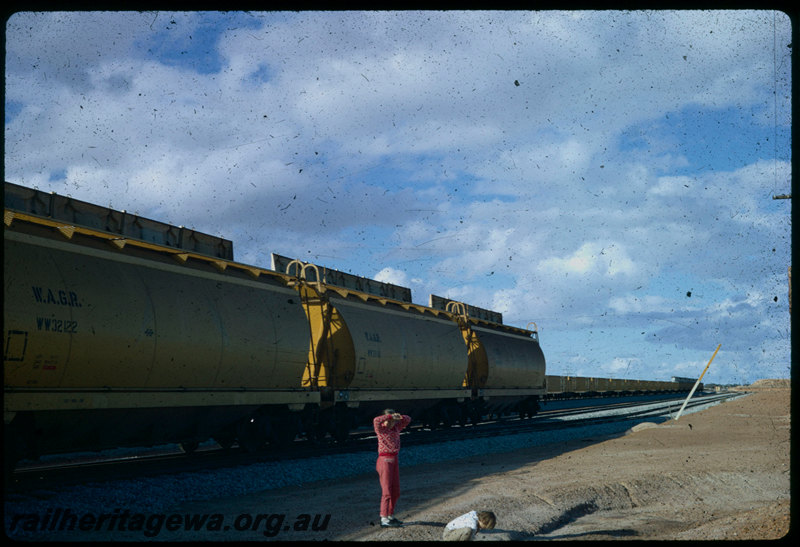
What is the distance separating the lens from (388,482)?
8945mm

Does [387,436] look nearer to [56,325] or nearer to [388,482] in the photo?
[388,482]

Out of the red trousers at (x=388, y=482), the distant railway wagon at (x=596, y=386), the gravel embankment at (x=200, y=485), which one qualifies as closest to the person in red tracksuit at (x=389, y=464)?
the red trousers at (x=388, y=482)

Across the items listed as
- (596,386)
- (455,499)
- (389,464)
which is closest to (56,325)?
(389,464)

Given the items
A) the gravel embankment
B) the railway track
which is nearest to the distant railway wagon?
the railway track

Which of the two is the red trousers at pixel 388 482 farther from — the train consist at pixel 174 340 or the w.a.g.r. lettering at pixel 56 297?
the w.a.g.r. lettering at pixel 56 297

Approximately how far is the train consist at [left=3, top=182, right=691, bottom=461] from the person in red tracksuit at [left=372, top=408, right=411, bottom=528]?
14.7ft

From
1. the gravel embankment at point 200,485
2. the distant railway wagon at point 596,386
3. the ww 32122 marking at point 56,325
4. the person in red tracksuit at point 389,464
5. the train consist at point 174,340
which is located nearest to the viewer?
the person in red tracksuit at point 389,464

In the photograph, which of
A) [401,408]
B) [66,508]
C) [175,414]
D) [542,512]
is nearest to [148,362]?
[175,414]

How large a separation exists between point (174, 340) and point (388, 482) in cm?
503

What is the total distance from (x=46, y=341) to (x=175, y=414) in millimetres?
3545

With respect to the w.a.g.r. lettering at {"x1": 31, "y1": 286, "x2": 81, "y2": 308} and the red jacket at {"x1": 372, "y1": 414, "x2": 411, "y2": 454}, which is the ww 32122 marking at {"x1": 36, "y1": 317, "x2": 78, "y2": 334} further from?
the red jacket at {"x1": 372, "y1": 414, "x2": 411, "y2": 454}

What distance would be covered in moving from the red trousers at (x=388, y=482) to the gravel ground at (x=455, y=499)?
0.93 ft

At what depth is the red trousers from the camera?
891cm

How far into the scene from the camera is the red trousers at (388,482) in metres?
8.91
